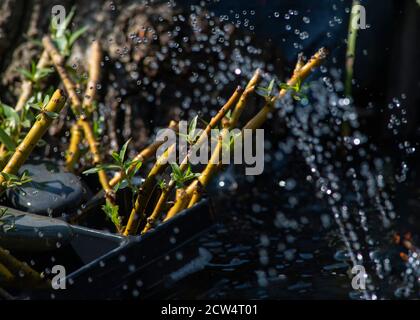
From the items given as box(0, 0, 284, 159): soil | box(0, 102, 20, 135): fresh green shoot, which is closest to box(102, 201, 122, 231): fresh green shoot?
box(0, 102, 20, 135): fresh green shoot

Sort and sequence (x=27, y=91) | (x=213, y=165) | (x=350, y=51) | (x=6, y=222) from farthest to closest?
1. (x=350, y=51)
2. (x=27, y=91)
3. (x=213, y=165)
4. (x=6, y=222)

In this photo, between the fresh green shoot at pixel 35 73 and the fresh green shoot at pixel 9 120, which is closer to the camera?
the fresh green shoot at pixel 9 120

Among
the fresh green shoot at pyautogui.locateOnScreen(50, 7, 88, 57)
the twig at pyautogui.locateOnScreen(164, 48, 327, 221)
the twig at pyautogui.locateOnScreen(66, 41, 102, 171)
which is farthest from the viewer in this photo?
the fresh green shoot at pyautogui.locateOnScreen(50, 7, 88, 57)

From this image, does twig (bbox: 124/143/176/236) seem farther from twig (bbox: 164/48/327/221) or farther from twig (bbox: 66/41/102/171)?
twig (bbox: 66/41/102/171)

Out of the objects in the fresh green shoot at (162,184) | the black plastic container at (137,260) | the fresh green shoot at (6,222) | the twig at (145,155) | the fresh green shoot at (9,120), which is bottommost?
the black plastic container at (137,260)

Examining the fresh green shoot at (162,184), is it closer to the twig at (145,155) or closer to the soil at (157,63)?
the twig at (145,155)

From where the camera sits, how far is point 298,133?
320 cm

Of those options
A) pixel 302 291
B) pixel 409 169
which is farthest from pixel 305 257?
pixel 409 169

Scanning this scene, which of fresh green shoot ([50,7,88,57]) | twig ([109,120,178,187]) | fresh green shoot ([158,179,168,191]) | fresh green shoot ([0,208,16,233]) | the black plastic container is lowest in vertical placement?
the black plastic container

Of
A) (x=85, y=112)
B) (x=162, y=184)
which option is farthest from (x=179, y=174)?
(x=85, y=112)

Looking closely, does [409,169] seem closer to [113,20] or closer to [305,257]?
[305,257]

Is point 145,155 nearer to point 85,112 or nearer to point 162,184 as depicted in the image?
point 162,184

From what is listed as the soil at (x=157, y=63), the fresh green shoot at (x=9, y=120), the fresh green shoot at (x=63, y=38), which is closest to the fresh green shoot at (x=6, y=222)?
the fresh green shoot at (x=9, y=120)
